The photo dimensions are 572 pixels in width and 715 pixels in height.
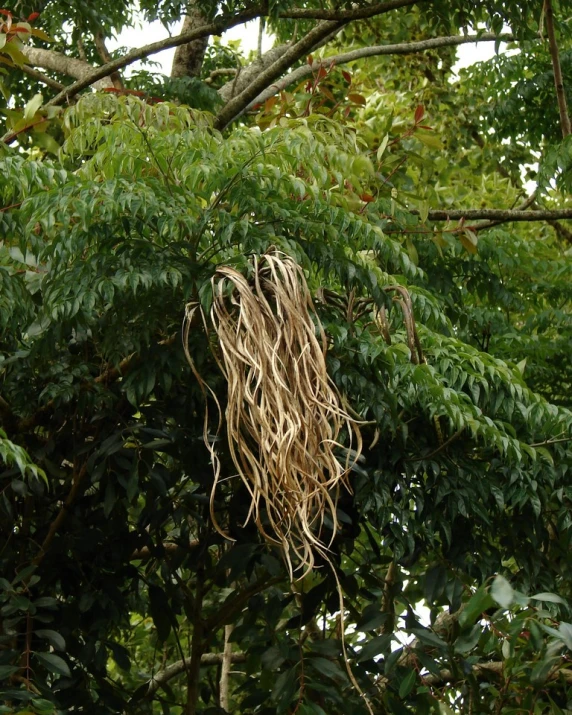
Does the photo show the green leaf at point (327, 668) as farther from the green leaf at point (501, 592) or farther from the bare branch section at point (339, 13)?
the bare branch section at point (339, 13)

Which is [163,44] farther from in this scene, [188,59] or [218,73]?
[218,73]

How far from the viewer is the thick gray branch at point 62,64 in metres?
6.05

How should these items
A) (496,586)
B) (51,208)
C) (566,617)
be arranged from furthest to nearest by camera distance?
(566,617) → (51,208) → (496,586)

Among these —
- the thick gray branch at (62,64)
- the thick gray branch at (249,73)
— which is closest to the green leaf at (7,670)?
the thick gray branch at (62,64)

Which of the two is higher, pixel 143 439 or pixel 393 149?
pixel 393 149

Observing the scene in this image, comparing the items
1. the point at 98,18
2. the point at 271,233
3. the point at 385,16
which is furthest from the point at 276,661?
the point at 385,16

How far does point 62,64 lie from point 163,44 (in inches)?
68.5

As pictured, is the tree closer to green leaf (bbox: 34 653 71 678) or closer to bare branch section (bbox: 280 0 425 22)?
green leaf (bbox: 34 653 71 678)

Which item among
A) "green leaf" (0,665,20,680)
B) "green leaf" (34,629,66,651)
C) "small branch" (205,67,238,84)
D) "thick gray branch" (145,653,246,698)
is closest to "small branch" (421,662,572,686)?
"thick gray branch" (145,653,246,698)

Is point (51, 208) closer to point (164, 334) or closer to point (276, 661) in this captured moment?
point (164, 334)

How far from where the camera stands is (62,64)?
20.3 ft

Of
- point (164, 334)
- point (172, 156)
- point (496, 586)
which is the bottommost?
point (496, 586)

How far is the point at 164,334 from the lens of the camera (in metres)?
3.01

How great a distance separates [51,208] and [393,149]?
1928mm
